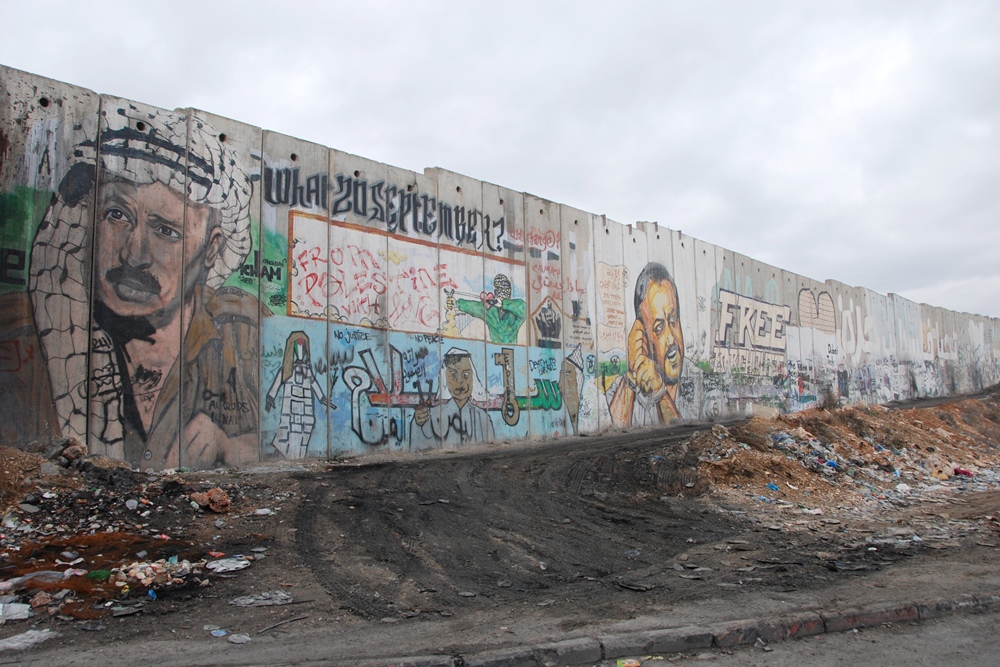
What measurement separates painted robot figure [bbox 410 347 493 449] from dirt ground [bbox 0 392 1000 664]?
2639 mm

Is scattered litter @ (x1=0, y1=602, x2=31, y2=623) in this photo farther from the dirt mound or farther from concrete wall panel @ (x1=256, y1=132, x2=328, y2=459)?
concrete wall panel @ (x1=256, y1=132, x2=328, y2=459)

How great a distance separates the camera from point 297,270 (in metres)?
13.1

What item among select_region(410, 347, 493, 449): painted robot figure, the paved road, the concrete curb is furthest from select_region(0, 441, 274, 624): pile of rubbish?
select_region(410, 347, 493, 449): painted robot figure

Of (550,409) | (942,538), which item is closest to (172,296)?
(550,409)

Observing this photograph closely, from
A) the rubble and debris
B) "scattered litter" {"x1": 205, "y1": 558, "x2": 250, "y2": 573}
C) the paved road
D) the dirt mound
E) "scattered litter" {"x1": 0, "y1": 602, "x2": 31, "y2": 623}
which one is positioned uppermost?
the dirt mound

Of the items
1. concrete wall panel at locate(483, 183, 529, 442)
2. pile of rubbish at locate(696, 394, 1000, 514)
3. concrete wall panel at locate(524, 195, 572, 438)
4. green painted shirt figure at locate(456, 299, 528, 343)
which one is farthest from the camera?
concrete wall panel at locate(524, 195, 572, 438)

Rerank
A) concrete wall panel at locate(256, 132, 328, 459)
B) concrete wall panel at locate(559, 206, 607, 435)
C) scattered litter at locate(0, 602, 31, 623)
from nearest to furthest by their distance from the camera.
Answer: scattered litter at locate(0, 602, 31, 623)
concrete wall panel at locate(256, 132, 328, 459)
concrete wall panel at locate(559, 206, 607, 435)

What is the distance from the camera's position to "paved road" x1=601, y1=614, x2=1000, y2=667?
4.27m

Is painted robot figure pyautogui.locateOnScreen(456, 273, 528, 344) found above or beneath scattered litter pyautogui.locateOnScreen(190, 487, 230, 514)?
above

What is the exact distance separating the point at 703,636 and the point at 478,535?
11.1ft

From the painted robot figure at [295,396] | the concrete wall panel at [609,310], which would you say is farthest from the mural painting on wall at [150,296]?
the concrete wall panel at [609,310]

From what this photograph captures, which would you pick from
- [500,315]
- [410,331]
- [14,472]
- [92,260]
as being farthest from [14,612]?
[500,315]

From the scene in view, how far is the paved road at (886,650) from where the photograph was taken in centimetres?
427

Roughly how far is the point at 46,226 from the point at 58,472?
4252 mm
